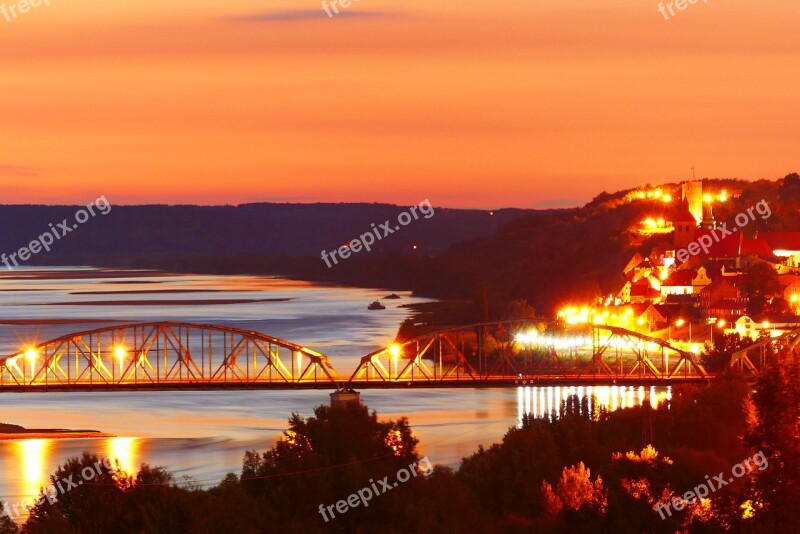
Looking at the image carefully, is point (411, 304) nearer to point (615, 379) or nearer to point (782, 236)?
point (782, 236)

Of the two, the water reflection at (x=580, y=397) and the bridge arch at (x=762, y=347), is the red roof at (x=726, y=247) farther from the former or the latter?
the water reflection at (x=580, y=397)

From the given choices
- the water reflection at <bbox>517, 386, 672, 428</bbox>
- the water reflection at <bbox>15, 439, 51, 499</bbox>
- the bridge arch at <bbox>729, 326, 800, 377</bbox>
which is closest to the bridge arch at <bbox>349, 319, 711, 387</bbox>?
the water reflection at <bbox>517, 386, 672, 428</bbox>

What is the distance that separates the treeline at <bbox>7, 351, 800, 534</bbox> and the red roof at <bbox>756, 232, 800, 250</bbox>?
188ft

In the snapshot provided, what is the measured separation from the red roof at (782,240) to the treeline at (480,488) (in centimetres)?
5742

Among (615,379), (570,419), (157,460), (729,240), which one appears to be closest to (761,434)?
(570,419)

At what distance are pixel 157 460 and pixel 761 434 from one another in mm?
21179

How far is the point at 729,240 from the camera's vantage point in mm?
88000

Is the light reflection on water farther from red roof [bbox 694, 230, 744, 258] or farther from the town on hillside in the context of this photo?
red roof [bbox 694, 230, 744, 258]

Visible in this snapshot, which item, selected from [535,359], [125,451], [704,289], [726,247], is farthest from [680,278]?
[125,451]

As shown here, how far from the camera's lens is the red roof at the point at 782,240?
289 ft

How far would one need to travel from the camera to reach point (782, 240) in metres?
89.0

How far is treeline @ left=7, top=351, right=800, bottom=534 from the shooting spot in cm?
2058

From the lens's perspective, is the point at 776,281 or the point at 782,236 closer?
the point at 776,281

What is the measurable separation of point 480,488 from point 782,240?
63796mm
